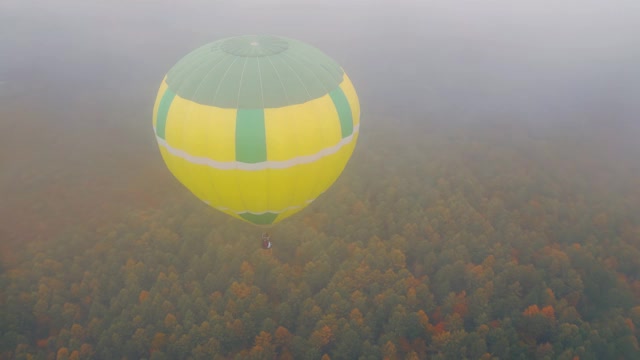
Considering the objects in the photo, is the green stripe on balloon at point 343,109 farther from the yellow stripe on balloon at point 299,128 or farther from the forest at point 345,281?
the forest at point 345,281

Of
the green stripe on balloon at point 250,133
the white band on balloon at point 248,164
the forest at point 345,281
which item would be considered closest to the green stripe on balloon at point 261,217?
the white band on balloon at point 248,164

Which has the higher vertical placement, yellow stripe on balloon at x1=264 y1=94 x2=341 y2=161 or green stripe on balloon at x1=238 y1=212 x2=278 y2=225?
yellow stripe on balloon at x1=264 y1=94 x2=341 y2=161

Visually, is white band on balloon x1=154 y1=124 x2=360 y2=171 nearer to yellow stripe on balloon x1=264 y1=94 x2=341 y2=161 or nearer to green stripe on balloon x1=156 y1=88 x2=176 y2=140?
yellow stripe on balloon x1=264 y1=94 x2=341 y2=161

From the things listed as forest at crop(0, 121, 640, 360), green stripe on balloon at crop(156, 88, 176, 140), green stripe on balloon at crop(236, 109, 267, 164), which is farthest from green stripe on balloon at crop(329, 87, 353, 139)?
forest at crop(0, 121, 640, 360)

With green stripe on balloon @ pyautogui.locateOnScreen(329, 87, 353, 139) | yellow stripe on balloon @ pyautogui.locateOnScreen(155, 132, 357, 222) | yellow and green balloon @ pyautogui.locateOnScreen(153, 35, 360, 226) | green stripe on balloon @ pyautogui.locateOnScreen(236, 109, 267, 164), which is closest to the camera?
green stripe on balloon @ pyautogui.locateOnScreen(236, 109, 267, 164)

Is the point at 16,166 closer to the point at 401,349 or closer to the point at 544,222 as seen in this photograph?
the point at 401,349

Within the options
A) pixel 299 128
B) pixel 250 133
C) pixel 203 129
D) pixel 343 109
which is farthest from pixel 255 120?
pixel 343 109

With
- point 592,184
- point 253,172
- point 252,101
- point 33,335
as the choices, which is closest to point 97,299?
point 33,335
